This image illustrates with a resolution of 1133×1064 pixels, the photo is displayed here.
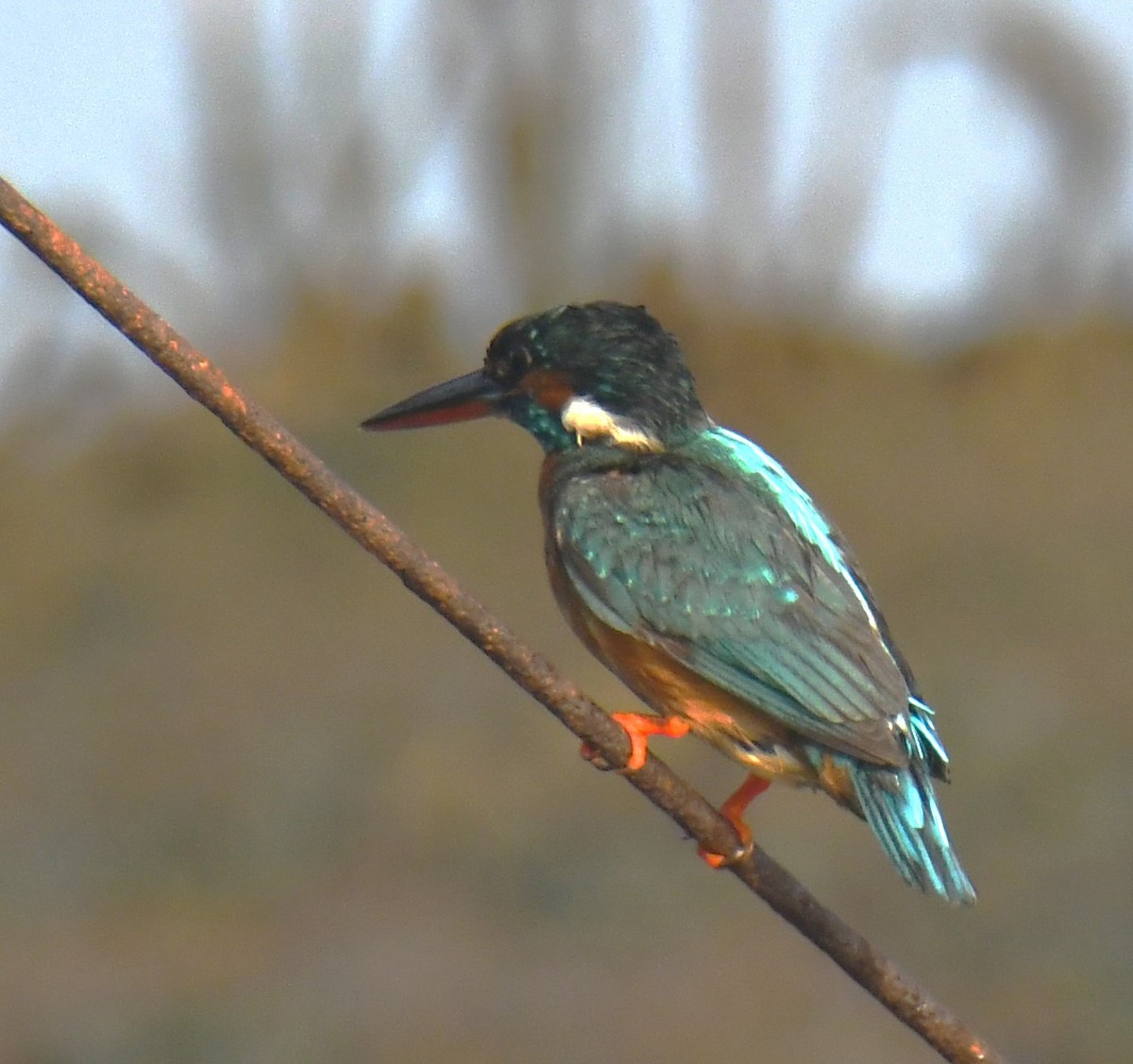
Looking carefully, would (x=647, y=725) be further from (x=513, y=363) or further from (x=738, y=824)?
(x=513, y=363)

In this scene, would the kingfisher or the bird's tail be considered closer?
the bird's tail

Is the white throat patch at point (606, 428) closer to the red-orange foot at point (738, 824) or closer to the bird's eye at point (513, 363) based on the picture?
the bird's eye at point (513, 363)

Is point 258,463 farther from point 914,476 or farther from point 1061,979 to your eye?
point 1061,979

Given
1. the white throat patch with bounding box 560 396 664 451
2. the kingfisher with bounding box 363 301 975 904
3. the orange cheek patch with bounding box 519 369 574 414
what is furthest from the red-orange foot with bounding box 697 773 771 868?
the orange cheek patch with bounding box 519 369 574 414

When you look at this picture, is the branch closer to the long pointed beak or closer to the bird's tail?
the bird's tail

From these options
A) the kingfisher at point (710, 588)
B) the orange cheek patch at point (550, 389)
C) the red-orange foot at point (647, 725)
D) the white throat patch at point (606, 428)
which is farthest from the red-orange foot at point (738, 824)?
the orange cheek patch at point (550, 389)

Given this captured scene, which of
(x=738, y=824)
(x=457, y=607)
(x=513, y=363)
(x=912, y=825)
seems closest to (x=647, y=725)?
(x=738, y=824)
